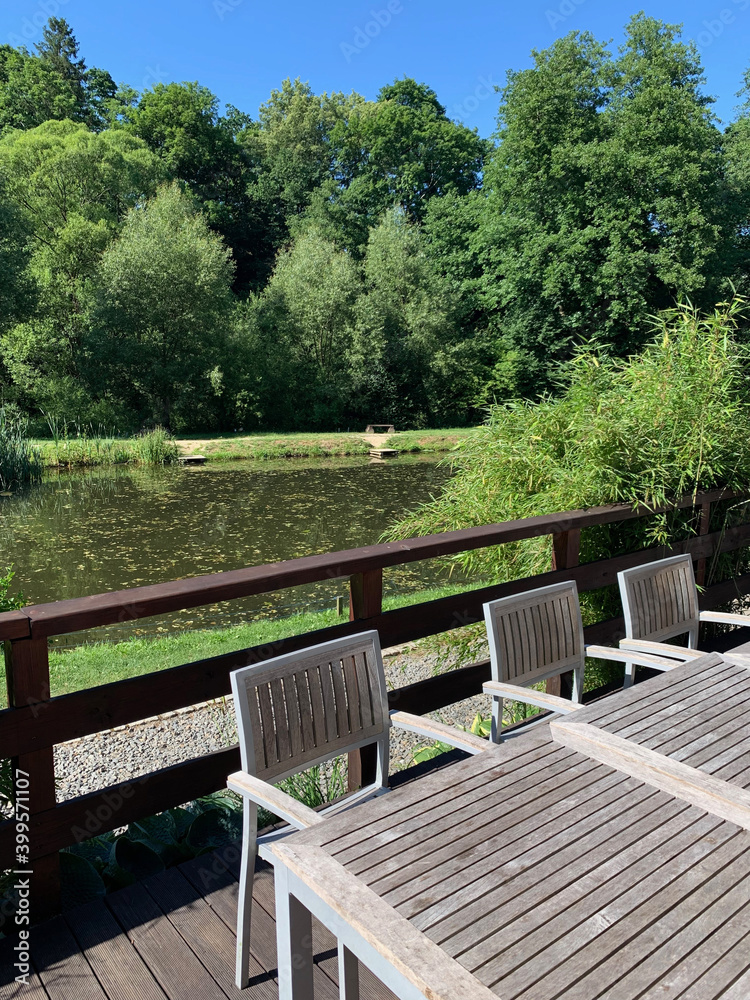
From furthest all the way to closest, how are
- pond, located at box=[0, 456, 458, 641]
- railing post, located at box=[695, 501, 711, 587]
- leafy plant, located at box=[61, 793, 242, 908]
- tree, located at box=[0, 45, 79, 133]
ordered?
tree, located at box=[0, 45, 79, 133] → pond, located at box=[0, 456, 458, 641] → railing post, located at box=[695, 501, 711, 587] → leafy plant, located at box=[61, 793, 242, 908]

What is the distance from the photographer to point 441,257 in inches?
1362

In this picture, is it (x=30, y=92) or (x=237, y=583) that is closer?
(x=237, y=583)

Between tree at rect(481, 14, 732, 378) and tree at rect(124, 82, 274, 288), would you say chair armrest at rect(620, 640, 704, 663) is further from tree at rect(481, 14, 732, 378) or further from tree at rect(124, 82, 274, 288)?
tree at rect(124, 82, 274, 288)

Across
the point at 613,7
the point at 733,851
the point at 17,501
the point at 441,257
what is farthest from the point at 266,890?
the point at 441,257

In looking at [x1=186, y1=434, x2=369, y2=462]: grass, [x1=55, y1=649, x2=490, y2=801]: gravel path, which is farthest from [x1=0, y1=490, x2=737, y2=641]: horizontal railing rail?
[x1=186, y1=434, x2=369, y2=462]: grass

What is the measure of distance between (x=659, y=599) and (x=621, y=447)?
3.51 feet

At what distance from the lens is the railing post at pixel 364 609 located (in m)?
2.48

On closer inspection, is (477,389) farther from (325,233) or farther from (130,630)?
(130,630)

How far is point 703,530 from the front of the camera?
12.9ft

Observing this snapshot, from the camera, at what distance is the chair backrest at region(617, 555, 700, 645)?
269 centimetres

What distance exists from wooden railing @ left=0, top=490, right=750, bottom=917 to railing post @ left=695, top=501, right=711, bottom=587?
144 centimetres

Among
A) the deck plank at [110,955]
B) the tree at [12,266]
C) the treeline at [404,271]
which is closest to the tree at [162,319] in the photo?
the treeline at [404,271]

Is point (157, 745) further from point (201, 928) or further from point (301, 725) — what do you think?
point (301, 725)

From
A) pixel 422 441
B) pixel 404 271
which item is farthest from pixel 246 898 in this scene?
pixel 404 271
